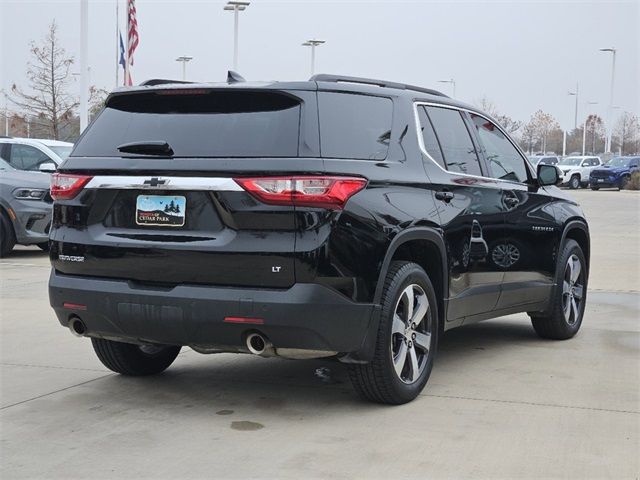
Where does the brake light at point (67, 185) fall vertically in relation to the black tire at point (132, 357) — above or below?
above

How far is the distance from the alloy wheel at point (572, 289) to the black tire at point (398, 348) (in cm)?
219

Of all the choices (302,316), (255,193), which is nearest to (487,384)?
(302,316)

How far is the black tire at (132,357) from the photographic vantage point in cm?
585

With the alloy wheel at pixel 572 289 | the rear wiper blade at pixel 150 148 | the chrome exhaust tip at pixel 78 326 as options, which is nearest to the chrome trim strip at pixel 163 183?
the rear wiper blade at pixel 150 148

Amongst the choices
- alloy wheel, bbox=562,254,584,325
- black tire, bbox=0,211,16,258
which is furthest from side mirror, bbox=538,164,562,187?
black tire, bbox=0,211,16,258

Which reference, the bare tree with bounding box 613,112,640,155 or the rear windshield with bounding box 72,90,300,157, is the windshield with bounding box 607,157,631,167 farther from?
the bare tree with bounding box 613,112,640,155

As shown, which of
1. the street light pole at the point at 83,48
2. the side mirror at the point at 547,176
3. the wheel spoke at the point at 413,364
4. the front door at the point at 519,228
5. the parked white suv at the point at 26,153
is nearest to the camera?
the wheel spoke at the point at 413,364

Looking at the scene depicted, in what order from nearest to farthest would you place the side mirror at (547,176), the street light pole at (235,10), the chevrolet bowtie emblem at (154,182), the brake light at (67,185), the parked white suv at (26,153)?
the chevrolet bowtie emblem at (154,182), the brake light at (67,185), the side mirror at (547,176), the parked white suv at (26,153), the street light pole at (235,10)

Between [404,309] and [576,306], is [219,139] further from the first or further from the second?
[576,306]

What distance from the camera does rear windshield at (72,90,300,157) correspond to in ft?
15.8

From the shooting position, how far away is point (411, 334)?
536 centimetres

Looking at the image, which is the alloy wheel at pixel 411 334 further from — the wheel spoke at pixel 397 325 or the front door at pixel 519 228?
the front door at pixel 519 228

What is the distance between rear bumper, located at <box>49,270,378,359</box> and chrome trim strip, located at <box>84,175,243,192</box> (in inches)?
19.8

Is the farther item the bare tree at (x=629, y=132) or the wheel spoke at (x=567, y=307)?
the bare tree at (x=629, y=132)
